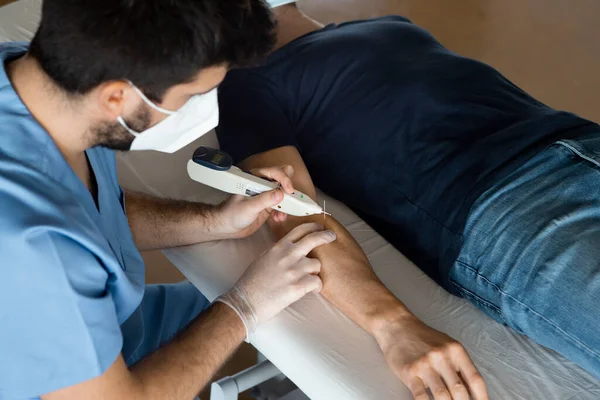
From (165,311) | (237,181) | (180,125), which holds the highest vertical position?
(180,125)

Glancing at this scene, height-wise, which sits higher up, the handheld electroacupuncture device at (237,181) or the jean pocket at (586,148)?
the jean pocket at (586,148)

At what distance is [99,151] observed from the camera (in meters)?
1.14

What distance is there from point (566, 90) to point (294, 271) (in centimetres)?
203

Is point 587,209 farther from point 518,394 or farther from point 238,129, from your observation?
point 238,129

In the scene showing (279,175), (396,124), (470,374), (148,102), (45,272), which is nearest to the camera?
(45,272)

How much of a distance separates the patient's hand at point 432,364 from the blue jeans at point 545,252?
0.51ft

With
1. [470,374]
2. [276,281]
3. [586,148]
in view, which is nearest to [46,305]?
[276,281]

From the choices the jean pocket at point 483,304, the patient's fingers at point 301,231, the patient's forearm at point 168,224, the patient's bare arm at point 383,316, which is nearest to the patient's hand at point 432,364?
the patient's bare arm at point 383,316

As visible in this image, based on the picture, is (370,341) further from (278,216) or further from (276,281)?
(278,216)

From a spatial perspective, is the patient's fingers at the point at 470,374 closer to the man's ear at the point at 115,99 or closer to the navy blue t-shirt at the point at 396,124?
the navy blue t-shirt at the point at 396,124

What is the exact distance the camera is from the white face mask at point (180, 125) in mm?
1001

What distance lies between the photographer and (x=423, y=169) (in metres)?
1.34

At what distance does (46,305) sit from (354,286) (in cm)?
56

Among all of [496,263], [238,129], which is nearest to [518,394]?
[496,263]
